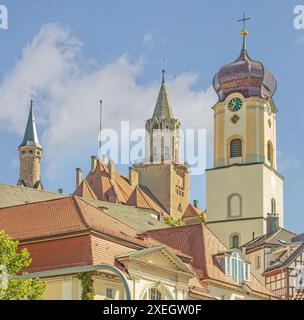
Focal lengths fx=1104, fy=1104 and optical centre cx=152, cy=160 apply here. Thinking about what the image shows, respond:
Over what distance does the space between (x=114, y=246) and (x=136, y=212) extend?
18.5 meters

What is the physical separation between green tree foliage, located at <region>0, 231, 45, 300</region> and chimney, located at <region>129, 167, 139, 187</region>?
290 feet

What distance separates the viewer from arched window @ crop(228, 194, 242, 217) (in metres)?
93.4

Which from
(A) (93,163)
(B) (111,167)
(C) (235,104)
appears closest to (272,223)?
(C) (235,104)

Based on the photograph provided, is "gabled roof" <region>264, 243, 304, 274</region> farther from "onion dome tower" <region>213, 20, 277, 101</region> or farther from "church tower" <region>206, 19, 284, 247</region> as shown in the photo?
"onion dome tower" <region>213, 20, 277, 101</region>

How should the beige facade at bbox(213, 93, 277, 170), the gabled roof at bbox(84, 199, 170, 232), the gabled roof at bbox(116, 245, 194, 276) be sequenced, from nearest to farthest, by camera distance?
1. the gabled roof at bbox(116, 245, 194, 276)
2. the gabled roof at bbox(84, 199, 170, 232)
3. the beige facade at bbox(213, 93, 277, 170)

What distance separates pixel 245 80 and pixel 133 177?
3579 centimetres

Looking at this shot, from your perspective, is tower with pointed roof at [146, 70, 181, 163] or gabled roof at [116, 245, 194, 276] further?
tower with pointed roof at [146, 70, 181, 163]

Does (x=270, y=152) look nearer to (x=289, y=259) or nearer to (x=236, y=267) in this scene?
(x=289, y=259)

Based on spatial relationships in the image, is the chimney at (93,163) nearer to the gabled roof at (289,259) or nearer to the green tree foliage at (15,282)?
the gabled roof at (289,259)

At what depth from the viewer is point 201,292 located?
49781 mm

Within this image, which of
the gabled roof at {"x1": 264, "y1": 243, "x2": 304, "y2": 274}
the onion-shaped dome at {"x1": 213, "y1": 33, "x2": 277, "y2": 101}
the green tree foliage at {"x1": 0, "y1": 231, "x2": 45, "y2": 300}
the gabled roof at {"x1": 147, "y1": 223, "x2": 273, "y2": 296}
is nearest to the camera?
the green tree foliage at {"x1": 0, "y1": 231, "x2": 45, "y2": 300}

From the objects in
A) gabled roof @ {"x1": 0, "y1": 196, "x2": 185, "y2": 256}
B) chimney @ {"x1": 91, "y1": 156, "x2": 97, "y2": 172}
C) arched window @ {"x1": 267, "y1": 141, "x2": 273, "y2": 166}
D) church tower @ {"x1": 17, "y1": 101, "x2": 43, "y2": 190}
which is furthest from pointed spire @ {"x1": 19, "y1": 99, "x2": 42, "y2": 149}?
gabled roof @ {"x1": 0, "y1": 196, "x2": 185, "y2": 256}

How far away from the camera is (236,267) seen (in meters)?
55.6
